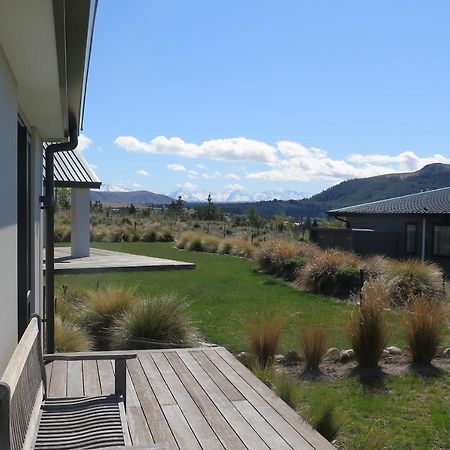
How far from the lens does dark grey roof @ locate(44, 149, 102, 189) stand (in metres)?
15.4

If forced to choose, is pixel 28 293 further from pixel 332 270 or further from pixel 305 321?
pixel 332 270

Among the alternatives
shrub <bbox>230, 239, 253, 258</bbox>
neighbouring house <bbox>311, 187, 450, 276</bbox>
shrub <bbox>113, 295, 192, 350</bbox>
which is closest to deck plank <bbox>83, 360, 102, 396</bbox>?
shrub <bbox>113, 295, 192, 350</bbox>

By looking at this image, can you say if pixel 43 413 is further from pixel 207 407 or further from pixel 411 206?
pixel 411 206

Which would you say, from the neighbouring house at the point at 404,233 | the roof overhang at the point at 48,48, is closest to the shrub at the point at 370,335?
the roof overhang at the point at 48,48

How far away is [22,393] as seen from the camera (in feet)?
8.73

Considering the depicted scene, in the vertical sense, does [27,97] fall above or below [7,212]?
above

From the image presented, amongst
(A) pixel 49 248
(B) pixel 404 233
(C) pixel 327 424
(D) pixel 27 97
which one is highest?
(D) pixel 27 97

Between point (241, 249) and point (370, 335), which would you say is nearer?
point (370, 335)

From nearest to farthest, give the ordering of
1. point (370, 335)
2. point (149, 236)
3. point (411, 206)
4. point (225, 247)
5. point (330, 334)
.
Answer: point (370, 335)
point (330, 334)
point (411, 206)
point (225, 247)
point (149, 236)

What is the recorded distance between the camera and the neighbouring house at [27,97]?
2428 mm

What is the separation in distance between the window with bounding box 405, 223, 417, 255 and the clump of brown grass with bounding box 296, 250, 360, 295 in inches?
280

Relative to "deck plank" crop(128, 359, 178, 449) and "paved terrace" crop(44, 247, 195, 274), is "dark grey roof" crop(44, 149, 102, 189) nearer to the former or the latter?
"paved terrace" crop(44, 247, 195, 274)

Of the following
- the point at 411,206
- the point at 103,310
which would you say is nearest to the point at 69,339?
the point at 103,310

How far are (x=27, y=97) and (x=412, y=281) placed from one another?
9.17m
